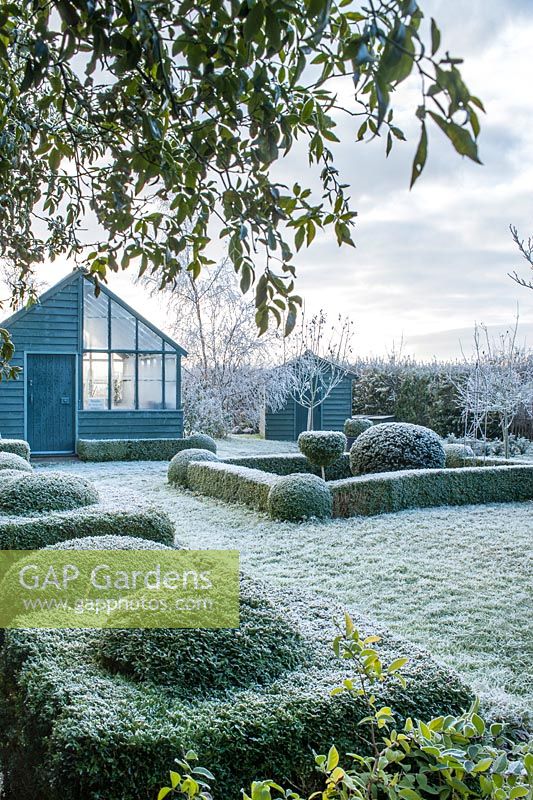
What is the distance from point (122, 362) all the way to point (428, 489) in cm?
827

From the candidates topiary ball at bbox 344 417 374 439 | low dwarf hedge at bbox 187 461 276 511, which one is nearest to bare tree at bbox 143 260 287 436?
topiary ball at bbox 344 417 374 439

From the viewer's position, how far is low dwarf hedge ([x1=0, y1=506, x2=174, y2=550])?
13.0 ft

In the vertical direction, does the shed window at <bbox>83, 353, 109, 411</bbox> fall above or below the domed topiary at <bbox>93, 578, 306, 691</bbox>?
above

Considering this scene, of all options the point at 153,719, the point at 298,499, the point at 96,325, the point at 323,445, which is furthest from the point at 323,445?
the point at 153,719

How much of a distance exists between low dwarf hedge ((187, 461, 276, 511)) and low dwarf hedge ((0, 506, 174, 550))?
3.36 meters

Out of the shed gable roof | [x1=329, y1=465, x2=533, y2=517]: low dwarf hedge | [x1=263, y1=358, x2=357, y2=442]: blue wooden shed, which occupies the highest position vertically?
the shed gable roof

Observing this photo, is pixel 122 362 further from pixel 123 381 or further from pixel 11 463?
pixel 11 463

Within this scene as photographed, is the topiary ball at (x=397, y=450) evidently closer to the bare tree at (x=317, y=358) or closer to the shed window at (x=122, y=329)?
the shed window at (x=122, y=329)

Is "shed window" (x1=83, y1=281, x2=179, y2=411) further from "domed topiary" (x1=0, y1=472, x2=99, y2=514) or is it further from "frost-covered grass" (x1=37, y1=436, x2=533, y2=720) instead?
"domed topiary" (x1=0, y1=472, x2=99, y2=514)

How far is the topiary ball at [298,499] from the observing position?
715cm

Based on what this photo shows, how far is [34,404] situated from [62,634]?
12076 mm

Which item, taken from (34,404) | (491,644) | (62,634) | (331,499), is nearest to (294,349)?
(34,404)

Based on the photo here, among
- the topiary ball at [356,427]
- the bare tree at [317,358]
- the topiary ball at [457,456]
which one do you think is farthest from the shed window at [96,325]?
the topiary ball at [457,456]

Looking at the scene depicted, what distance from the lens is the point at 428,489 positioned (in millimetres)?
8203
